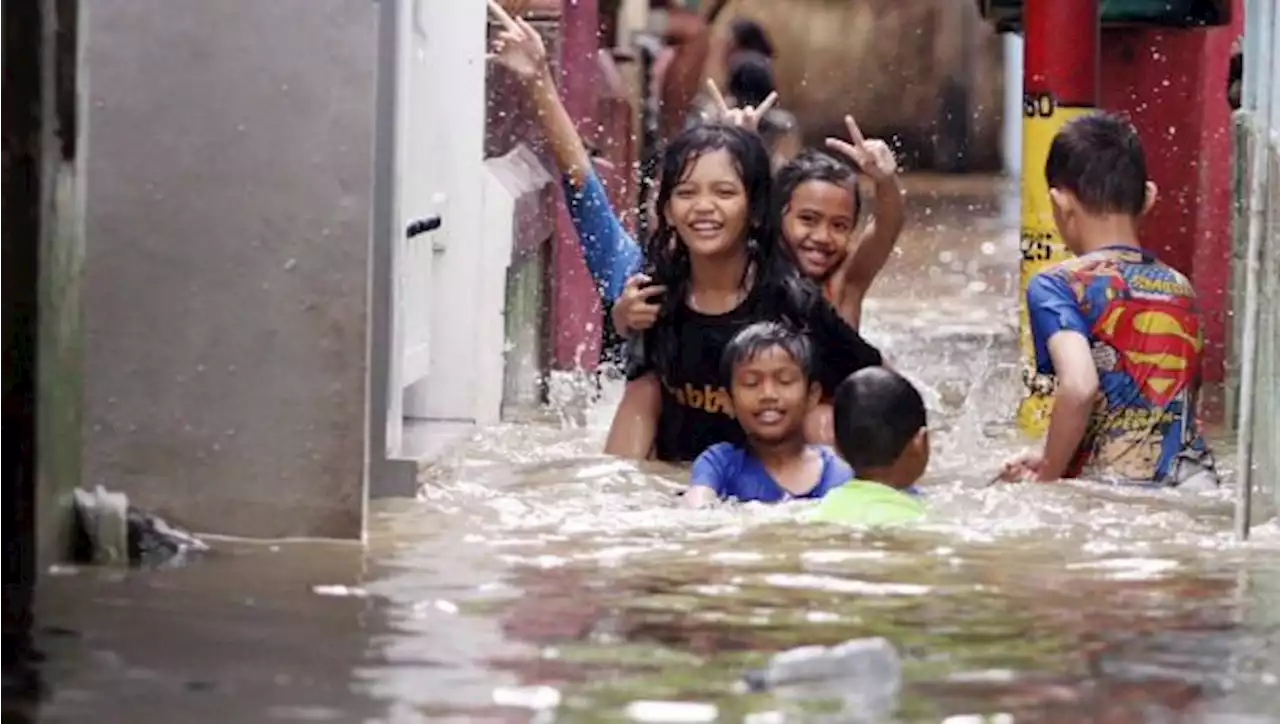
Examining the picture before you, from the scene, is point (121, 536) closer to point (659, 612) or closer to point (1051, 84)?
point (659, 612)

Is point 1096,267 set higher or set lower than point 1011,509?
higher

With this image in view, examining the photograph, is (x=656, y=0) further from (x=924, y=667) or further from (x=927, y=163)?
(x=924, y=667)

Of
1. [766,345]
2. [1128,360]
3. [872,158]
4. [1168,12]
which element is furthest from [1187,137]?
[766,345]

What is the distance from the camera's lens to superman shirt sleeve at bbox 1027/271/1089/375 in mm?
8125

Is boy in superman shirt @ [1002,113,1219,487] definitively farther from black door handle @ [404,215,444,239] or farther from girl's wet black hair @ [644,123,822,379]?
black door handle @ [404,215,444,239]

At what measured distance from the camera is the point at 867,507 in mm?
7375

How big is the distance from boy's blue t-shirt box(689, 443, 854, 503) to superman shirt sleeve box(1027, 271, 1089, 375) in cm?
66

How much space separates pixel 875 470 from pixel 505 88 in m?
4.05

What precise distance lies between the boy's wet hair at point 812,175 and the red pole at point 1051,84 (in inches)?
70.4

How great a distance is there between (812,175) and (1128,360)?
1.23m

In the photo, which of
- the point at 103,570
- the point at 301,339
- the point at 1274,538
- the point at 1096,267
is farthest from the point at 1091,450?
the point at 103,570

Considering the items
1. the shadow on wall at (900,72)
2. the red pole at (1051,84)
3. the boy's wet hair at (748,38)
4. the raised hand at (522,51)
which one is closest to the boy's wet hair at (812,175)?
the raised hand at (522,51)

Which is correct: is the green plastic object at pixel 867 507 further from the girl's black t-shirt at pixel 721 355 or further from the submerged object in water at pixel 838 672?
the submerged object in water at pixel 838 672

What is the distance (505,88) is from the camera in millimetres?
11266
